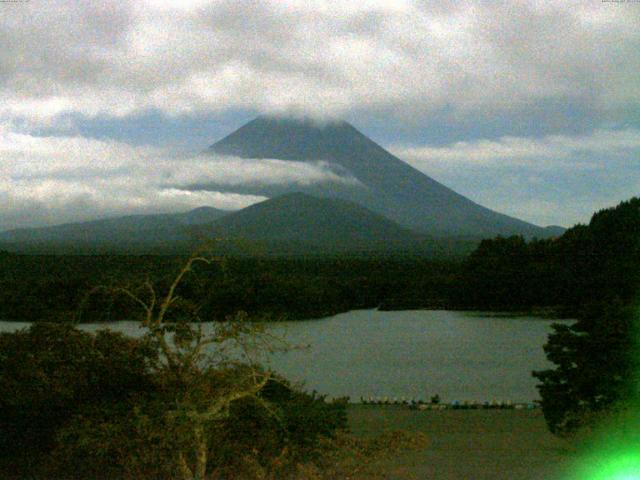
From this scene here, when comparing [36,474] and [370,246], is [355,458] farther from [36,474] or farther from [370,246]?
[370,246]

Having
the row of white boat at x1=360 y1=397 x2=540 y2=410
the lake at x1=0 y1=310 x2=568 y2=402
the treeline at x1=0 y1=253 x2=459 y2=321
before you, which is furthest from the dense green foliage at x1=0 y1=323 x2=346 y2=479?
the row of white boat at x1=360 y1=397 x2=540 y2=410

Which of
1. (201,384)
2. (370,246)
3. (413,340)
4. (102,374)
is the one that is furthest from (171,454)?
(370,246)

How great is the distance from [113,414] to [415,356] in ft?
42.1

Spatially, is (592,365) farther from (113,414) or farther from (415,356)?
(415,356)

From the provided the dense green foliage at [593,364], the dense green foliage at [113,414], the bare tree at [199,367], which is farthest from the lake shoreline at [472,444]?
the bare tree at [199,367]

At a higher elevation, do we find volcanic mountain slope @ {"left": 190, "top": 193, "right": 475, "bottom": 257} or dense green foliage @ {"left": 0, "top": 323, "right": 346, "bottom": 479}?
volcanic mountain slope @ {"left": 190, "top": 193, "right": 475, "bottom": 257}

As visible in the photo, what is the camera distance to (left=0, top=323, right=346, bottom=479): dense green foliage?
504cm

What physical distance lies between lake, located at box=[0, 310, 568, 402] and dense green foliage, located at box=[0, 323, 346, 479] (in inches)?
92.0

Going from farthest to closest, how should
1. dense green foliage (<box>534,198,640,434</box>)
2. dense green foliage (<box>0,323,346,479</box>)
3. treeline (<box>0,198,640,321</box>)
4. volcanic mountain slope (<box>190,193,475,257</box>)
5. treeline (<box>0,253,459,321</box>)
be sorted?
1. volcanic mountain slope (<box>190,193,475,257</box>)
2. treeline (<box>0,198,640,321</box>)
3. dense green foliage (<box>534,198,640,434</box>)
4. treeline (<box>0,253,459,321</box>)
5. dense green foliage (<box>0,323,346,479</box>)

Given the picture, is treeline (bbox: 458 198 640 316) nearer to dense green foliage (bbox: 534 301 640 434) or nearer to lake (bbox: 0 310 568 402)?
lake (bbox: 0 310 568 402)

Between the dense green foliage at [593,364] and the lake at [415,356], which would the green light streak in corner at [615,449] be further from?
the lake at [415,356]

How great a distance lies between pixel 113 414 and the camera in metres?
5.30

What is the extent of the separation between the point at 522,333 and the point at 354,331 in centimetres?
494

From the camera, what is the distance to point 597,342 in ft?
26.3
